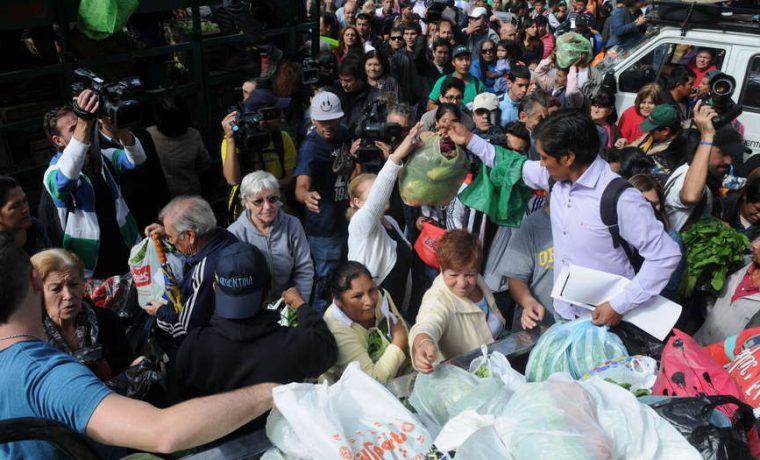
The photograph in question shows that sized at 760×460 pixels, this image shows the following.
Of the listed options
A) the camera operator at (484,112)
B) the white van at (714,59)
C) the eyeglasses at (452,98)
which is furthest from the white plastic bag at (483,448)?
the white van at (714,59)

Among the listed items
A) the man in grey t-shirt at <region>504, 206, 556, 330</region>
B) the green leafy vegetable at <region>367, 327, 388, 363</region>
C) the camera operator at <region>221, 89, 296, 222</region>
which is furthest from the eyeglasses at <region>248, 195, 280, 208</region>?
the man in grey t-shirt at <region>504, 206, 556, 330</region>

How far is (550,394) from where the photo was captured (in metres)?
1.69

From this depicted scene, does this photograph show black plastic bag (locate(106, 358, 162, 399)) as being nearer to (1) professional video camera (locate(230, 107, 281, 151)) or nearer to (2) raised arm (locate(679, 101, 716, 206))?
(1) professional video camera (locate(230, 107, 281, 151))

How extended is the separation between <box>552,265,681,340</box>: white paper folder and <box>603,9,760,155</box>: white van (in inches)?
178

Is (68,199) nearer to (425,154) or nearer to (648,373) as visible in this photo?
(425,154)

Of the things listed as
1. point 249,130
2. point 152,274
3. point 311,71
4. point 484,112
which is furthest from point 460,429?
point 311,71

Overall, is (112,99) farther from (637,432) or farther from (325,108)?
(637,432)

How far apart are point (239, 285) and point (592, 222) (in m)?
1.48

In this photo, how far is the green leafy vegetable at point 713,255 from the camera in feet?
11.4

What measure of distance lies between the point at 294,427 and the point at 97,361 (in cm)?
156

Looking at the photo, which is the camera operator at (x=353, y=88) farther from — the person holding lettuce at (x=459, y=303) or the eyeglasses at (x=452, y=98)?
the person holding lettuce at (x=459, y=303)

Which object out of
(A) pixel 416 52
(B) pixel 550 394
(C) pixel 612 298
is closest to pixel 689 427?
(B) pixel 550 394

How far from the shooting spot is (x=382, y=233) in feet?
12.3

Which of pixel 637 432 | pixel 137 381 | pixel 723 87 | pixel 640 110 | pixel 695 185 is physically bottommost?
pixel 137 381
